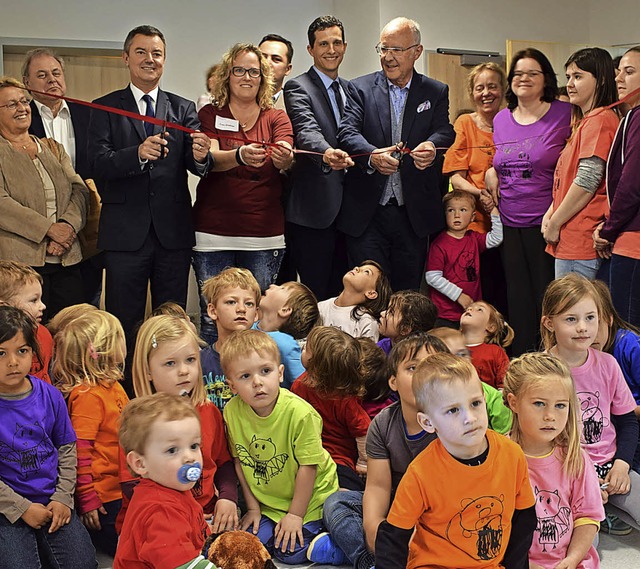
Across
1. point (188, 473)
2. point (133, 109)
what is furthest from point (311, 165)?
point (188, 473)

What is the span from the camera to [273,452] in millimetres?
2811

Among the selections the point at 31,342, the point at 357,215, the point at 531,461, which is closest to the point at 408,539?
the point at 531,461

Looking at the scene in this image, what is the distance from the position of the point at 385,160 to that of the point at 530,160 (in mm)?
725

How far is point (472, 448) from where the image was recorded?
216cm

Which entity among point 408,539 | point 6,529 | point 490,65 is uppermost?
point 490,65

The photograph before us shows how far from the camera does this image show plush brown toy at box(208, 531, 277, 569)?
86.0 inches

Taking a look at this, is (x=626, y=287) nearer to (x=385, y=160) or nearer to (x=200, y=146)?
(x=385, y=160)

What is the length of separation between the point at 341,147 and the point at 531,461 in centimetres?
207

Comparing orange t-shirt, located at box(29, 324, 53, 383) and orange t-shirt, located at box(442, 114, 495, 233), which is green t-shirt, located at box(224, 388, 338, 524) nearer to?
orange t-shirt, located at box(29, 324, 53, 383)

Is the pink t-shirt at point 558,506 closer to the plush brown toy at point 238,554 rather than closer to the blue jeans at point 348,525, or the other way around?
the blue jeans at point 348,525

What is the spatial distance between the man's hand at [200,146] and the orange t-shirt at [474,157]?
4.35 ft

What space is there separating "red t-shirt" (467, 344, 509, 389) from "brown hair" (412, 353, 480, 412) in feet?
4.09

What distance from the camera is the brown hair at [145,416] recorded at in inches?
84.8

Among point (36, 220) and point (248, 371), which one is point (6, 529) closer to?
point (248, 371)
